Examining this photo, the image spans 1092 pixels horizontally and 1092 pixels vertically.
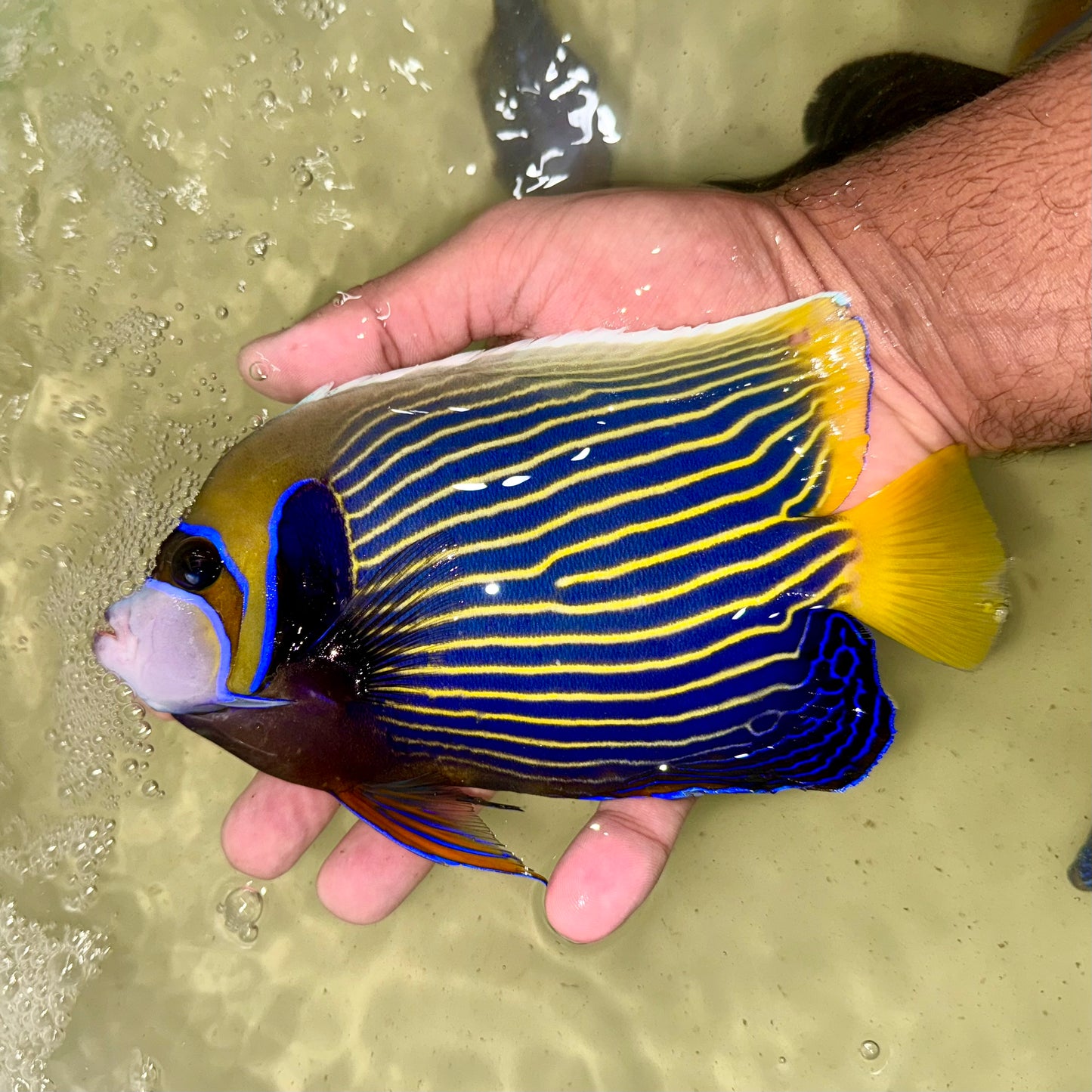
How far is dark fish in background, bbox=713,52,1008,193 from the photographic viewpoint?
2.05 metres

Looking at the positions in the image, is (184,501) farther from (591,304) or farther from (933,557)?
(933,557)

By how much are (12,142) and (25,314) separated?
44 cm

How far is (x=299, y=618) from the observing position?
4.32 ft

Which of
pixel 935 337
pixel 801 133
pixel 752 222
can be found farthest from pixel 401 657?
pixel 801 133

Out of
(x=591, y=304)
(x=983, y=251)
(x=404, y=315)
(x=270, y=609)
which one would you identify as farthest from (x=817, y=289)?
(x=270, y=609)

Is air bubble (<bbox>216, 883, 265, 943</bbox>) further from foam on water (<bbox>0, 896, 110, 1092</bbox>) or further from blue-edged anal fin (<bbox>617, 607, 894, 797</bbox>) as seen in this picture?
blue-edged anal fin (<bbox>617, 607, 894, 797</bbox>)

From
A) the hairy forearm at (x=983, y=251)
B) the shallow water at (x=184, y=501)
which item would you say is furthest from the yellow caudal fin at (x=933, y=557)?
the shallow water at (x=184, y=501)

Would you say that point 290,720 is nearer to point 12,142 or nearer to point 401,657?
point 401,657

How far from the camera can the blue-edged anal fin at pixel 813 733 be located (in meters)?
1.37

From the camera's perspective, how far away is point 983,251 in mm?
1725

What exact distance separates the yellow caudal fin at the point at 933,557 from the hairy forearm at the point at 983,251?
0.55 meters

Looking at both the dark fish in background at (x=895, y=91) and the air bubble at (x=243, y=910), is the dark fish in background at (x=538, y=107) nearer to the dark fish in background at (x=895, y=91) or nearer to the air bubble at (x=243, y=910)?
the dark fish in background at (x=895, y=91)

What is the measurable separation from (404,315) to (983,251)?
1247mm

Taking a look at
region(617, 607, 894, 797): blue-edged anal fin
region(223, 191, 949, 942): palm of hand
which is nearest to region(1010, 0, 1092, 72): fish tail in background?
region(223, 191, 949, 942): palm of hand
